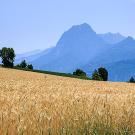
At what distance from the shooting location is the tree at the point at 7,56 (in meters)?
98.0

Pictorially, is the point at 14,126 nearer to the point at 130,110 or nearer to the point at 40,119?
the point at 40,119

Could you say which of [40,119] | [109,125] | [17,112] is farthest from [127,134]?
[17,112]

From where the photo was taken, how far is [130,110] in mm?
8852

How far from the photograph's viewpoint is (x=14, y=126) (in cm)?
672

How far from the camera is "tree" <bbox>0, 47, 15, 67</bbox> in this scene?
98.0 metres

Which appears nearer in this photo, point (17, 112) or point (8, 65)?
point (17, 112)

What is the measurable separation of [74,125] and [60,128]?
365 mm

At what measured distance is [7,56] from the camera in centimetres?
10019

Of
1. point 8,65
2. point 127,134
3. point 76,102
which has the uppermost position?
point 8,65

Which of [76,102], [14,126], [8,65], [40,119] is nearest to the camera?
[14,126]

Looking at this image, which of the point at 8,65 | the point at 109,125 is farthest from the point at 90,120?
the point at 8,65

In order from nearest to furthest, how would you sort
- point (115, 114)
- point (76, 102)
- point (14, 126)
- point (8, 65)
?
1. point (14, 126)
2. point (115, 114)
3. point (76, 102)
4. point (8, 65)

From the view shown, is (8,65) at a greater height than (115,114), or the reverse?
(8,65)

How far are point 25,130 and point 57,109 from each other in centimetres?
171
